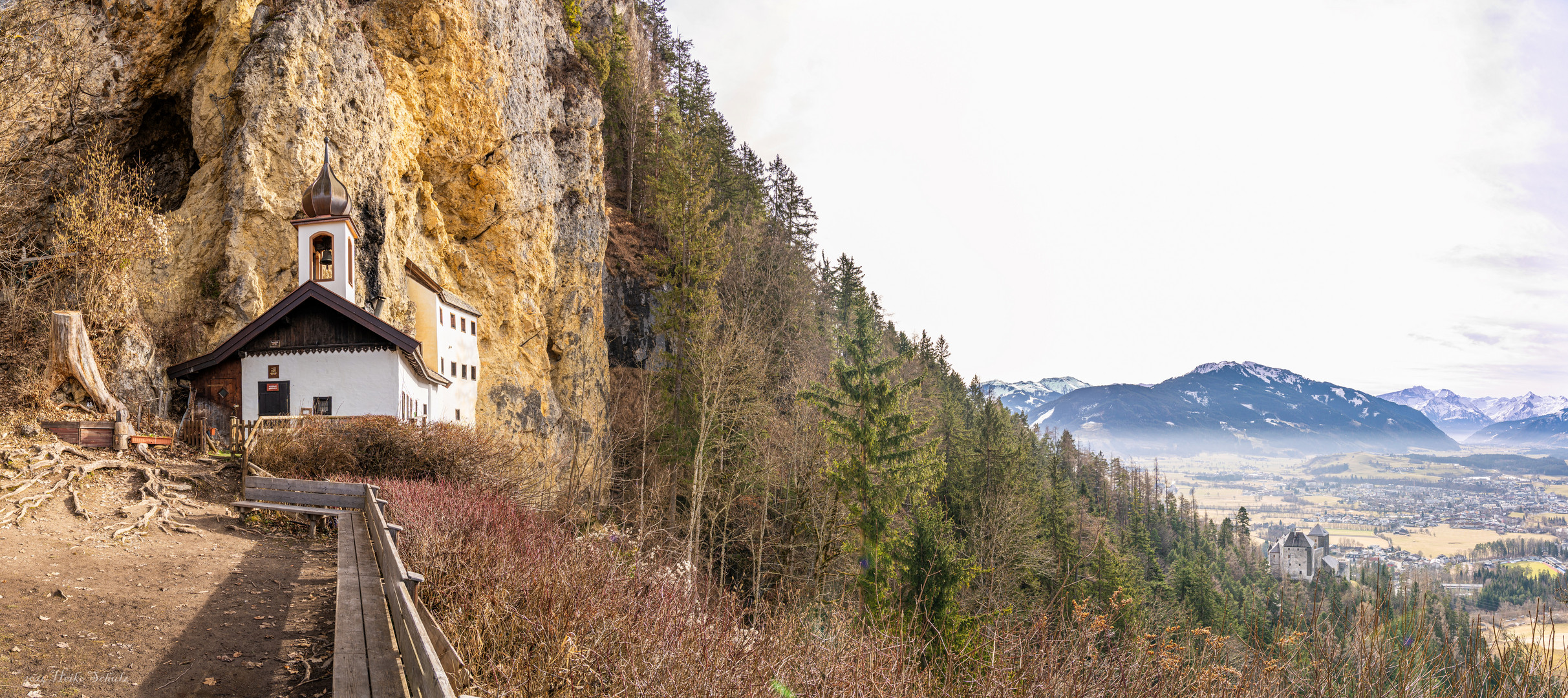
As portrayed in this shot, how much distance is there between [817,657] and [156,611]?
6253 millimetres

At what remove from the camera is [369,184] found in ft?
81.8

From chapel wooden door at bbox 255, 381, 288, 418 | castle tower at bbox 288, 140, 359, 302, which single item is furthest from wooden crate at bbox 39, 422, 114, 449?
castle tower at bbox 288, 140, 359, 302

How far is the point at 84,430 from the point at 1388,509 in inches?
8767

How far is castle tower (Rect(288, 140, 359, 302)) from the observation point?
22031mm

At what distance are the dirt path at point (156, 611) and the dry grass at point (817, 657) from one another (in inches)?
57.5

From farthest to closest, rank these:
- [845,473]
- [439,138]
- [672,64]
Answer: [672,64] < [439,138] < [845,473]

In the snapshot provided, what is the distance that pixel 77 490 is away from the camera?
33.0 feet

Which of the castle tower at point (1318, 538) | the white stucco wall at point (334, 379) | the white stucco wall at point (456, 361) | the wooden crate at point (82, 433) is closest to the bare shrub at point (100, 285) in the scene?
the white stucco wall at point (334, 379)

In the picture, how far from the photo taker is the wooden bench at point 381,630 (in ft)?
12.1

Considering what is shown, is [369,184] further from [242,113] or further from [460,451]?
[460,451]

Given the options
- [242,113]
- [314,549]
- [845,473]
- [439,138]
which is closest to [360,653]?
[314,549]

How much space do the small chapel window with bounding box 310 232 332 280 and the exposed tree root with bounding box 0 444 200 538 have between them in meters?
11.7

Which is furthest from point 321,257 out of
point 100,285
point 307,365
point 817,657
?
point 817,657

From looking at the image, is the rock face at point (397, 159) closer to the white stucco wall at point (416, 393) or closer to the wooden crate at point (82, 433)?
the white stucco wall at point (416, 393)
